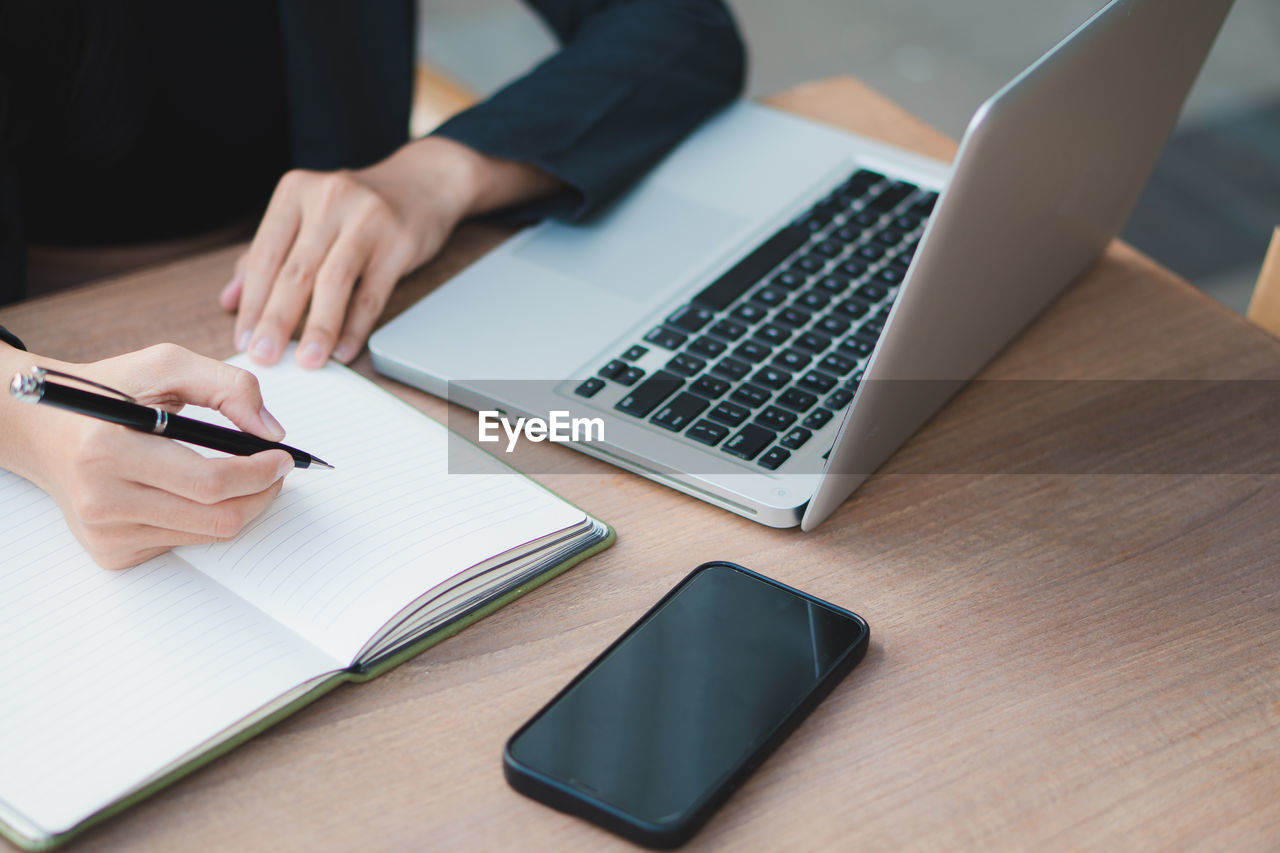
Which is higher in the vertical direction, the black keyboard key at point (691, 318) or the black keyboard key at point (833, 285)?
the black keyboard key at point (833, 285)


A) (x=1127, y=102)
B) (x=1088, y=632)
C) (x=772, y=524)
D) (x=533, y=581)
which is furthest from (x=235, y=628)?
(x=1127, y=102)

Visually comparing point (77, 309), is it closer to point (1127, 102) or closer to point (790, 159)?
point (790, 159)

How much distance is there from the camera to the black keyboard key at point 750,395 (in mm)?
647

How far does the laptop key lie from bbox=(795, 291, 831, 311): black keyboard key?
0.11 ft

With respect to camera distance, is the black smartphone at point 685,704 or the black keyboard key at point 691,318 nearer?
the black smartphone at point 685,704

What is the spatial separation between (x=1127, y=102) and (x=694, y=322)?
0.93ft

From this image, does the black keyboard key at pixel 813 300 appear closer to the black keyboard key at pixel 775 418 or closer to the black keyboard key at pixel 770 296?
the black keyboard key at pixel 770 296

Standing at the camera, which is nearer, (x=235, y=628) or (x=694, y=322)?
(x=235, y=628)

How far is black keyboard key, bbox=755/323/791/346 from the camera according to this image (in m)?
0.70

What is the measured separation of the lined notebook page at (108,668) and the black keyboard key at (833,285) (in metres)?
0.42

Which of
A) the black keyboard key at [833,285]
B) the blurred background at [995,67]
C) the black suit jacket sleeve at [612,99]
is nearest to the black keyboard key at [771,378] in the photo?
the black keyboard key at [833,285]

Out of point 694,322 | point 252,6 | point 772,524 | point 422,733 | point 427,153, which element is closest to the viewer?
point 422,733

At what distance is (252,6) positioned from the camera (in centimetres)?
106

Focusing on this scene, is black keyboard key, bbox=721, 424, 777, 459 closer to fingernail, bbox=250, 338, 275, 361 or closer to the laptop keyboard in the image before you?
the laptop keyboard
